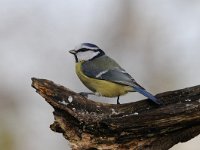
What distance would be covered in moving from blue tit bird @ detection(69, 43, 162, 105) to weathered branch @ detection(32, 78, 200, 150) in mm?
439

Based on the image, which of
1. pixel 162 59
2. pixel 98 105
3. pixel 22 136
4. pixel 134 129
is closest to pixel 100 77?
pixel 98 105

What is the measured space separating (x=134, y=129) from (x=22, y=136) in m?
2.93

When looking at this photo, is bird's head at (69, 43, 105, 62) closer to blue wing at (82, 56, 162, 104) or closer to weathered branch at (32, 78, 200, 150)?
blue wing at (82, 56, 162, 104)

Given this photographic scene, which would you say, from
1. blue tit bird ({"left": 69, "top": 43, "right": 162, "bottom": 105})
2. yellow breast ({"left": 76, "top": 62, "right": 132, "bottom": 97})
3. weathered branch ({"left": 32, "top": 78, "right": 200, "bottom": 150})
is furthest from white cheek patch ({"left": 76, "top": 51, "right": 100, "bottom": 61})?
weathered branch ({"left": 32, "top": 78, "right": 200, "bottom": 150})

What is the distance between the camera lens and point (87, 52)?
3.30 metres

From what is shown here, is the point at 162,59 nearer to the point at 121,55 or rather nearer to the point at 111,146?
the point at 121,55

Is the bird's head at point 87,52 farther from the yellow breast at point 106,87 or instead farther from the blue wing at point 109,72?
the yellow breast at point 106,87

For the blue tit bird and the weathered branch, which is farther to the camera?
the blue tit bird

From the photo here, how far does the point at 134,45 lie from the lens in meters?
5.90

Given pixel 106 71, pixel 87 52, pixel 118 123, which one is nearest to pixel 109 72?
pixel 106 71

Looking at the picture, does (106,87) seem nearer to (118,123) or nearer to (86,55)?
(86,55)

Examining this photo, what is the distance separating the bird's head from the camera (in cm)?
329

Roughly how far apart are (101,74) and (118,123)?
0.73 metres

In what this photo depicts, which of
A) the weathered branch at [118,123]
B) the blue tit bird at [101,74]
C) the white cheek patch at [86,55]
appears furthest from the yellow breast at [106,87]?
the weathered branch at [118,123]
